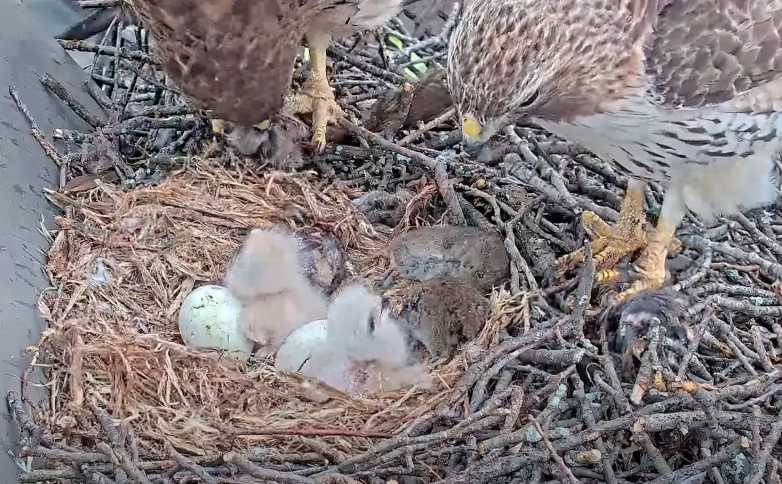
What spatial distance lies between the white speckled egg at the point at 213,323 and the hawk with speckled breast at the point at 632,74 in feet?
2.98

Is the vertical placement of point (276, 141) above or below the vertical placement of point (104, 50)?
below

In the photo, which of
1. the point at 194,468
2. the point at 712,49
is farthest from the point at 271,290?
the point at 712,49

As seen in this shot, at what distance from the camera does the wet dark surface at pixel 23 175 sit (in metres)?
2.27

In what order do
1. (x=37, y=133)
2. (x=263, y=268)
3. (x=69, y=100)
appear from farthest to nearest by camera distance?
1. (x=69, y=100)
2. (x=37, y=133)
3. (x=263, y=268)

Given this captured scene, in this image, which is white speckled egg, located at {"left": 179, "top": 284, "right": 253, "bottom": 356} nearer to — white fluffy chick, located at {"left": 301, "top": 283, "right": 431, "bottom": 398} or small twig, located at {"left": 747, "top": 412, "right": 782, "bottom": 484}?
white fluffy chick, located at {"left": 301, "top": 283, "right": 431, "bottom": 398}

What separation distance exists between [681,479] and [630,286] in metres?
0.97

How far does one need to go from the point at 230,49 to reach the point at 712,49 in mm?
1483

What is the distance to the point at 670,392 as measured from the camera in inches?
82.6

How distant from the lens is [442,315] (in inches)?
95.4

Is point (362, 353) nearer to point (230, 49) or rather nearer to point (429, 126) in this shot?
point (230, 49)

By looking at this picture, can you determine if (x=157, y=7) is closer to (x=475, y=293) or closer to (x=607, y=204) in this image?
(x=475, y=293)

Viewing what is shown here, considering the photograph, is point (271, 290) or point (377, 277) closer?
point (271, 290)

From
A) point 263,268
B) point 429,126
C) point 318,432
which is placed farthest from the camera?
point 429,126

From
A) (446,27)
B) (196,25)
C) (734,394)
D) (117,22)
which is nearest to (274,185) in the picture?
(196,25)
